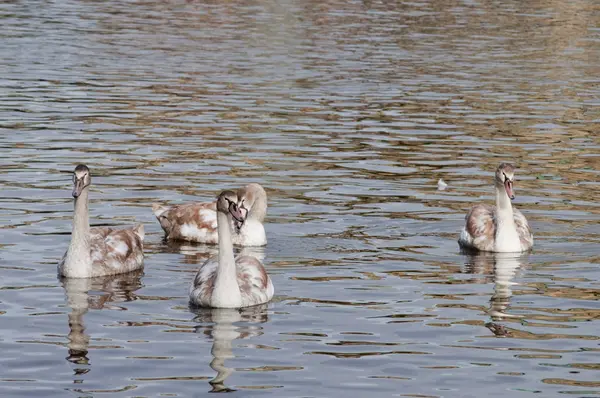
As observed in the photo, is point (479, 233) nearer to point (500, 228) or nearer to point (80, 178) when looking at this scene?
point (500, 228)

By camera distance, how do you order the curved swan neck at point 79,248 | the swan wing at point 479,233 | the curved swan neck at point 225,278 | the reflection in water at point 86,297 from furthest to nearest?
the swan wing at point 479,233 → the curved swan neck at point 79,248 → the curved swan neck at point 225,278 → the reflection in water at point 86,297

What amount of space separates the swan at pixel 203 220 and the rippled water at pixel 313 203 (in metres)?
0.24

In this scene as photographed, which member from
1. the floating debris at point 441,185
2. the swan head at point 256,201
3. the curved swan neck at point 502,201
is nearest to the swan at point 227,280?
the swan head at point 256,201

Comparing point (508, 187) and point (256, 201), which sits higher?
point (508, 187)

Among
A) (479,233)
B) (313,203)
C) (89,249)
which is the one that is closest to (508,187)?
(479,233)

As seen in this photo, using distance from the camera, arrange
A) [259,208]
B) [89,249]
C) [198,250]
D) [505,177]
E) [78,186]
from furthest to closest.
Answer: [259,208], [505,177], [198,250], [78,186], [89,249]

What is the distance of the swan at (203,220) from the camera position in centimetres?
2067

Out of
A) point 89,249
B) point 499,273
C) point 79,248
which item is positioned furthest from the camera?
point 499,273

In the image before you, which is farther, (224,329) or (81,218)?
(81,218)

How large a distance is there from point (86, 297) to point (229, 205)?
204 cm

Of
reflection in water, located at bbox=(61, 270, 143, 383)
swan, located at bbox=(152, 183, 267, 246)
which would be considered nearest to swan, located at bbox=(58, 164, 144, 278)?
reflection in water, located at bbox=(61, 270, 143, 383)

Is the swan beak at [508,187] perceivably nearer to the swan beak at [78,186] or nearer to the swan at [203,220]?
the swan at [203,220]

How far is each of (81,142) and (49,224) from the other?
774 cm

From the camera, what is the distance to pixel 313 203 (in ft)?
76.7
